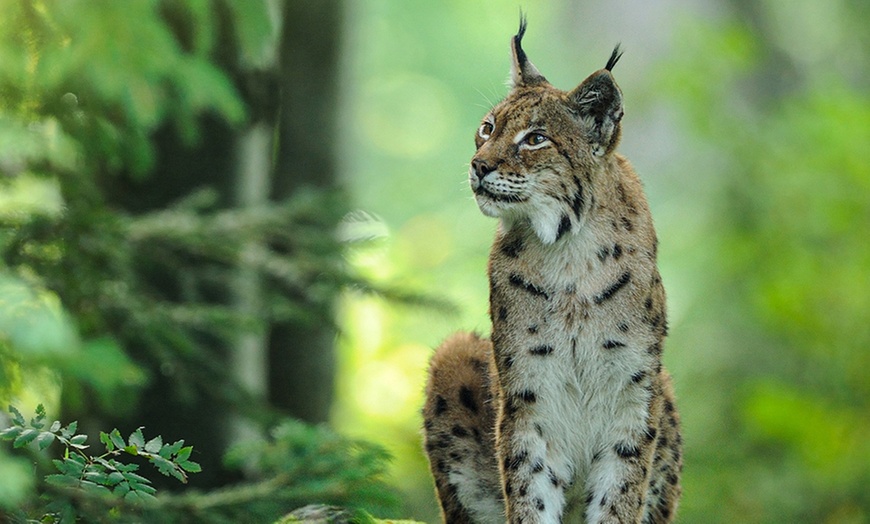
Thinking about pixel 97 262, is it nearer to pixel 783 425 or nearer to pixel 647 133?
pixel 783 425

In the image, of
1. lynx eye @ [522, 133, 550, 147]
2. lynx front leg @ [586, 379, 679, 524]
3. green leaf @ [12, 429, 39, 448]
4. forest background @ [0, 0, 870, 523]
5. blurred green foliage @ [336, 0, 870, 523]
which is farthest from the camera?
blurred green foliage @ [336, 0, 870, 523]

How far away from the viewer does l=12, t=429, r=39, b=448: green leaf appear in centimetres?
250

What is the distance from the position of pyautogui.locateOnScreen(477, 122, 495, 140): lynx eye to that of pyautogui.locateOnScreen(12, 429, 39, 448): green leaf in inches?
72.5

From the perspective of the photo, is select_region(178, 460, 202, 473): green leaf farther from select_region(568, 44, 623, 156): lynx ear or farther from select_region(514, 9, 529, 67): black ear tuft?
select_region(514, 9, 529, 67): black ear tuft

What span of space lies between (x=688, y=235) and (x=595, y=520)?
8.44m

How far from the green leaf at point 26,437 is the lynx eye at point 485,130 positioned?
184 centimetres

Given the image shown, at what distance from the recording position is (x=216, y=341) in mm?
6938

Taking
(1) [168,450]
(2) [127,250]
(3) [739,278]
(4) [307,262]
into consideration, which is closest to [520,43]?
(1) [168,450]

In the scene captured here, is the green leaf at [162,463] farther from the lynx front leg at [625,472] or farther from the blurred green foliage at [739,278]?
the blurred green foliage at [739,278]

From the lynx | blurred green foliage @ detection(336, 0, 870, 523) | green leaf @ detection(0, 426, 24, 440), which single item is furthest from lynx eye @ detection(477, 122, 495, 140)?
green leaf @ detection(0, 426, 24, 440)

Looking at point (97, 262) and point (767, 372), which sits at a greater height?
point (767, 372)

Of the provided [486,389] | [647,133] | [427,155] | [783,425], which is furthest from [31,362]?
[427,155]

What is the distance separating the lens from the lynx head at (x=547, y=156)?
3570 mm

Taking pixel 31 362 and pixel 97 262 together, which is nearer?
pixel 31 362
